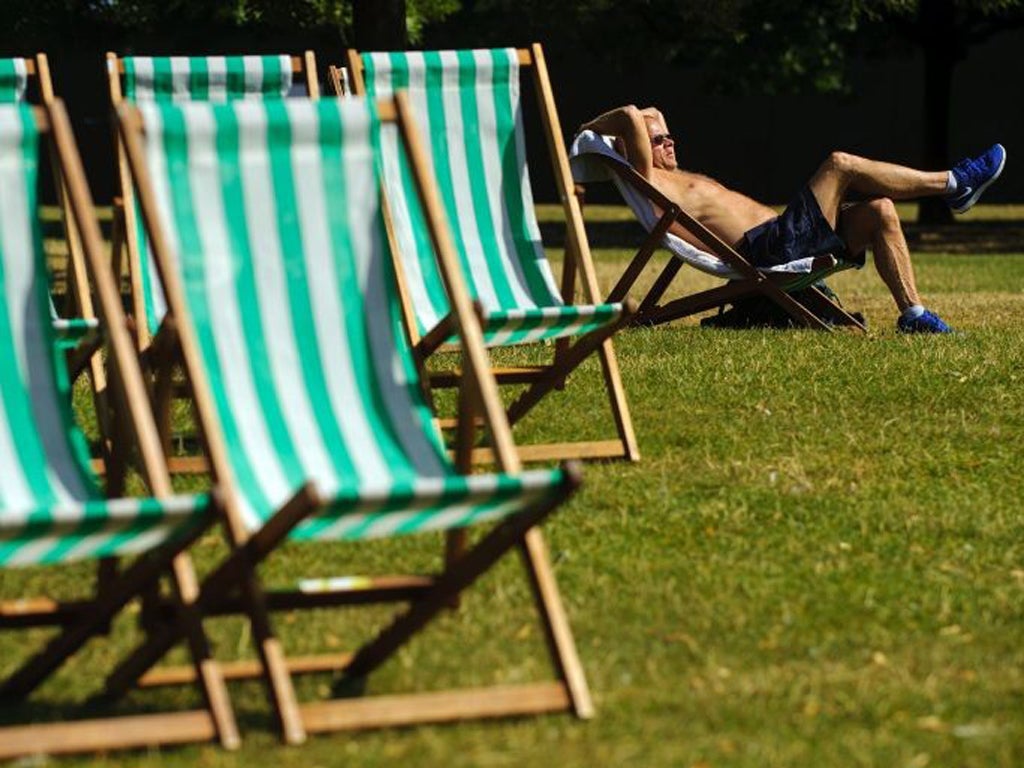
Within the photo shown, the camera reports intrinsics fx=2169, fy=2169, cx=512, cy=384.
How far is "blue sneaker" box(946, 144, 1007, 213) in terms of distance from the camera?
30.9ft

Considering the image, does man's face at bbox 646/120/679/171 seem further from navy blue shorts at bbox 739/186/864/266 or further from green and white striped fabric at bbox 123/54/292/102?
green and white striped fabric at bbox 123/54/292/102

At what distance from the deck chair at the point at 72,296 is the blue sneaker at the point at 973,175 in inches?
163

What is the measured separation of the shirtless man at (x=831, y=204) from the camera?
925 cm

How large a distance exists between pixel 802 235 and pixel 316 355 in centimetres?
509

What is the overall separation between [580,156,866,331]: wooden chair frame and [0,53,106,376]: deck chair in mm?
2815

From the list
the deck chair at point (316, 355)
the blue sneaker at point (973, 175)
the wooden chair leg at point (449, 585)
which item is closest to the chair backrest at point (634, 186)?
the blue sneaker at point (973, 175)

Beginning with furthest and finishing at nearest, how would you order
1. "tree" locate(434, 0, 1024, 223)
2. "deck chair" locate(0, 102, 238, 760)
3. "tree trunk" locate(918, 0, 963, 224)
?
1. "tree trunk" locate(918, 0, 963, 224)
2. "tree" locate(434, 0, 1024, 223)
3. "deck chair" locate(0, 102, 238, 760)

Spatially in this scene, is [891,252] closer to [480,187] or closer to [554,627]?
[480,187]

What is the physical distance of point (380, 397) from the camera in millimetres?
4496

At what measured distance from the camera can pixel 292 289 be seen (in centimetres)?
450

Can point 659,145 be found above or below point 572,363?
below

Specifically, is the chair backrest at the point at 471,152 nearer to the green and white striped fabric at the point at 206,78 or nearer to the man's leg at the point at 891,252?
the green and white striped fabric at the point at 206,78

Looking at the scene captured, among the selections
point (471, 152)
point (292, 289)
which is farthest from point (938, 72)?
point (292, 289)

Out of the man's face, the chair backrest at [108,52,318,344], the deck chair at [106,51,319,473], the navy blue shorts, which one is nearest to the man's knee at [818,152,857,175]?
the navy blue shorts
